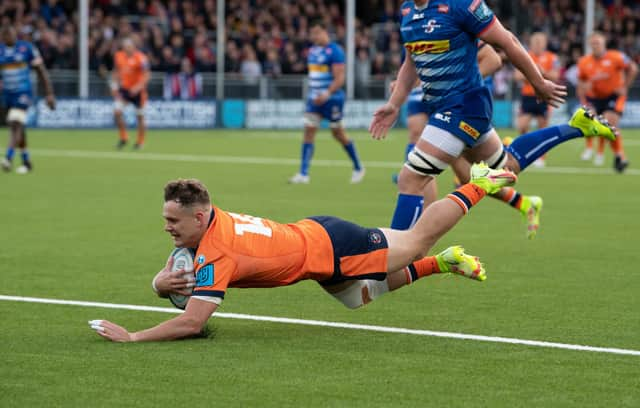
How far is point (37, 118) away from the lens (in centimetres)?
3262

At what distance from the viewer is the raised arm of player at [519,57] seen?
328 inches

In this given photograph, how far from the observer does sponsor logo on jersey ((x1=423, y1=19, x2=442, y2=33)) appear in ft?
28.0

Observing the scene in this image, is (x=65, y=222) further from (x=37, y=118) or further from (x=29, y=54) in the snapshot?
(x=37, y=118)

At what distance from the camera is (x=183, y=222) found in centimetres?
645

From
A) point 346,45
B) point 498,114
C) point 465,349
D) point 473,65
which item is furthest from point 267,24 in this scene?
point 465,349

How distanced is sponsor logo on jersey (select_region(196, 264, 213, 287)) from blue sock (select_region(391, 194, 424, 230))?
2527 millimetres

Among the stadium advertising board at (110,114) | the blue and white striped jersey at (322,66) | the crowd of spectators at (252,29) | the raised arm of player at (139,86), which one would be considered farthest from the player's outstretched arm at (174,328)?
the stadium advertising board at (110,114)

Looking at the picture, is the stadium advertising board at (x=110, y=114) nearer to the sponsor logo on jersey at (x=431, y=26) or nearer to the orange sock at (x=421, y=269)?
the sponsor logo on jersey at (x=431, y=26)

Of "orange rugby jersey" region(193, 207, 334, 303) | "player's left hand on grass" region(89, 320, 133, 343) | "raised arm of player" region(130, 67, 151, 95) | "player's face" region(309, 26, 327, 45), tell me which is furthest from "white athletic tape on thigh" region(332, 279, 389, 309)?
"raised arm of player" region(130, 67, 151, 95)

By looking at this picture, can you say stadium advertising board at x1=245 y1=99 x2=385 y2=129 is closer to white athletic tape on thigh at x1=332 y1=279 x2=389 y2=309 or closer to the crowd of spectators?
the crowd of spectators

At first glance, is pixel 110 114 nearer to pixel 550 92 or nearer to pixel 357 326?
pixel 550 92

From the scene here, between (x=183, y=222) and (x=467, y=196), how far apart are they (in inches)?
73.9

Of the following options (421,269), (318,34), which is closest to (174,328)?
(421,269)

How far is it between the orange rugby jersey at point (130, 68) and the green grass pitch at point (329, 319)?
1140cm
